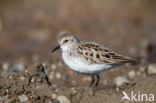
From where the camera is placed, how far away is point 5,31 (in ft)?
44.5

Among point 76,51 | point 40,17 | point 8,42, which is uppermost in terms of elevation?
point 40,17

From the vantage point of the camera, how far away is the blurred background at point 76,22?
496 inches

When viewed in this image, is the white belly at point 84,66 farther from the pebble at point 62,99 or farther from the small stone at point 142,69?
the small stone at point 142,69

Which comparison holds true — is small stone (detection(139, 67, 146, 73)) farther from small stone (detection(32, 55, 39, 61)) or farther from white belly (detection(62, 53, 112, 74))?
small stone (detection(32, 55, 39, 61))

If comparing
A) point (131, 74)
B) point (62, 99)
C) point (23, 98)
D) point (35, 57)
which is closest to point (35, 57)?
point (35, 57)

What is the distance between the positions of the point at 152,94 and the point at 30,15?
9460 millimetres

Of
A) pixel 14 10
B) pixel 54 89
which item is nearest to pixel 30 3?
pixel 14 10

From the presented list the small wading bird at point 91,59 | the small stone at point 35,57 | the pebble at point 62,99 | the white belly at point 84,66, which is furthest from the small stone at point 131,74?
the small stone at point 35,57

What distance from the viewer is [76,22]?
13867mm

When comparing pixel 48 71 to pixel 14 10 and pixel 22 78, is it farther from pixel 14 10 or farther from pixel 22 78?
pixel 14 10

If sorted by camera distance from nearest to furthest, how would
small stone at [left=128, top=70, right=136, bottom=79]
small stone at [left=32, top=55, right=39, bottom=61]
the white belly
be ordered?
the white belly → small stone at [left=128, top=70, right=136, bottom=79] → small stone at [left=32, top=55, right=39, bottom=61]

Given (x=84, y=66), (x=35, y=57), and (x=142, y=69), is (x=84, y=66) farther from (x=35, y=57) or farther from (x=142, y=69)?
(x=35, y=57)

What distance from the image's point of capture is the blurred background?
41.4 ft

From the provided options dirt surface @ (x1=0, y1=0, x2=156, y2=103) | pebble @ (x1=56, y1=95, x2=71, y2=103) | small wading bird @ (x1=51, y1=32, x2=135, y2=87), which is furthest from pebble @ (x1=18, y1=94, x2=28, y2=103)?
dirt surface @ (x1=0, y1=0, x2=156, y2=103)
